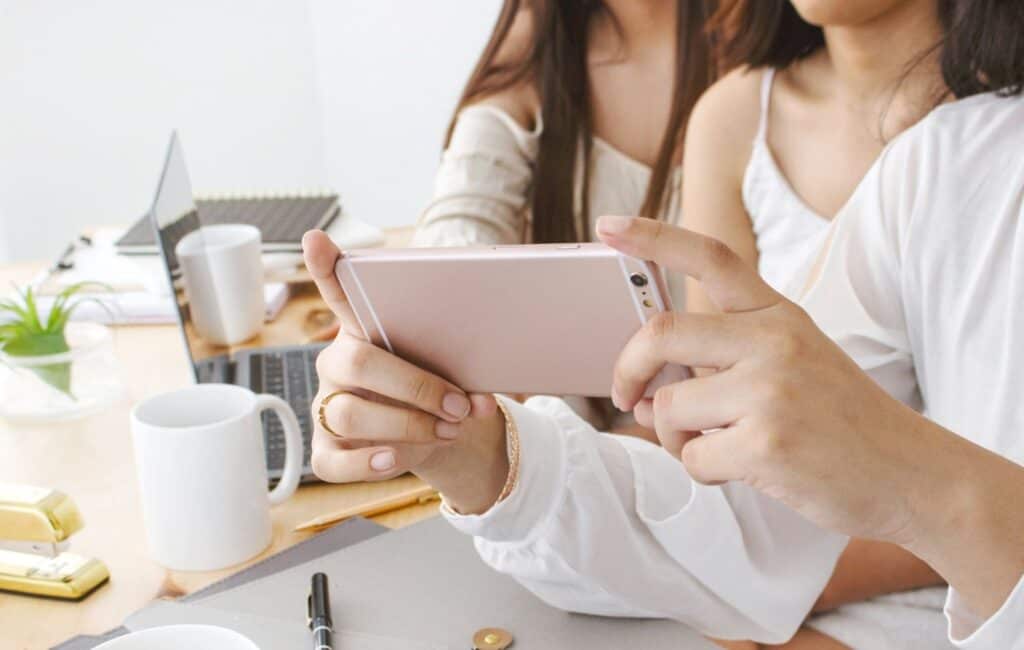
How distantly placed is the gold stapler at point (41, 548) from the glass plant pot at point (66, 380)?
0.25 m

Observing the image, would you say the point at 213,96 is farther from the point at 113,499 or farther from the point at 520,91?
the point at 113,499

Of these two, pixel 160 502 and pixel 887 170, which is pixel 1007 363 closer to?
pixel 887 170

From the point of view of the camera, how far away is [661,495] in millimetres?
861

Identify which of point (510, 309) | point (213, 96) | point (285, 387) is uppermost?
point (510, 309)

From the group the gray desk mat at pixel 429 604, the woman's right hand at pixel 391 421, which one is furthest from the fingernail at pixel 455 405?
the gray desk mat at pixel 429 604

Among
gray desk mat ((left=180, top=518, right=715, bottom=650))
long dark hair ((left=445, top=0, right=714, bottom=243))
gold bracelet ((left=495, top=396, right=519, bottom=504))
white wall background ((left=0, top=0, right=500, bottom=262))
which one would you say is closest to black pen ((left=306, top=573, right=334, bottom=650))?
gray desk mat ((left=180, top=518, right=715, bottom=650))

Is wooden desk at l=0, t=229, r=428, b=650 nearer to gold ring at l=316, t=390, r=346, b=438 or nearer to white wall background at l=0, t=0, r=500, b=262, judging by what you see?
gold ring at l=316, t=390, r=346, b=438

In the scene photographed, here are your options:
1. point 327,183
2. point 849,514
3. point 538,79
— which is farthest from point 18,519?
point 327,183

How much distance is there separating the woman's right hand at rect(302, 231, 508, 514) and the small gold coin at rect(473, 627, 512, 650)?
9cm

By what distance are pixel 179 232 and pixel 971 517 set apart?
2.52ft

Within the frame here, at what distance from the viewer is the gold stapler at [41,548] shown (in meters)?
0.83

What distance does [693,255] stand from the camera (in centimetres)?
59

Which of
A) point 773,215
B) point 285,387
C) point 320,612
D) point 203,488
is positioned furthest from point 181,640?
point 773,215

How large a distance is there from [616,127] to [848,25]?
0.48 metres
